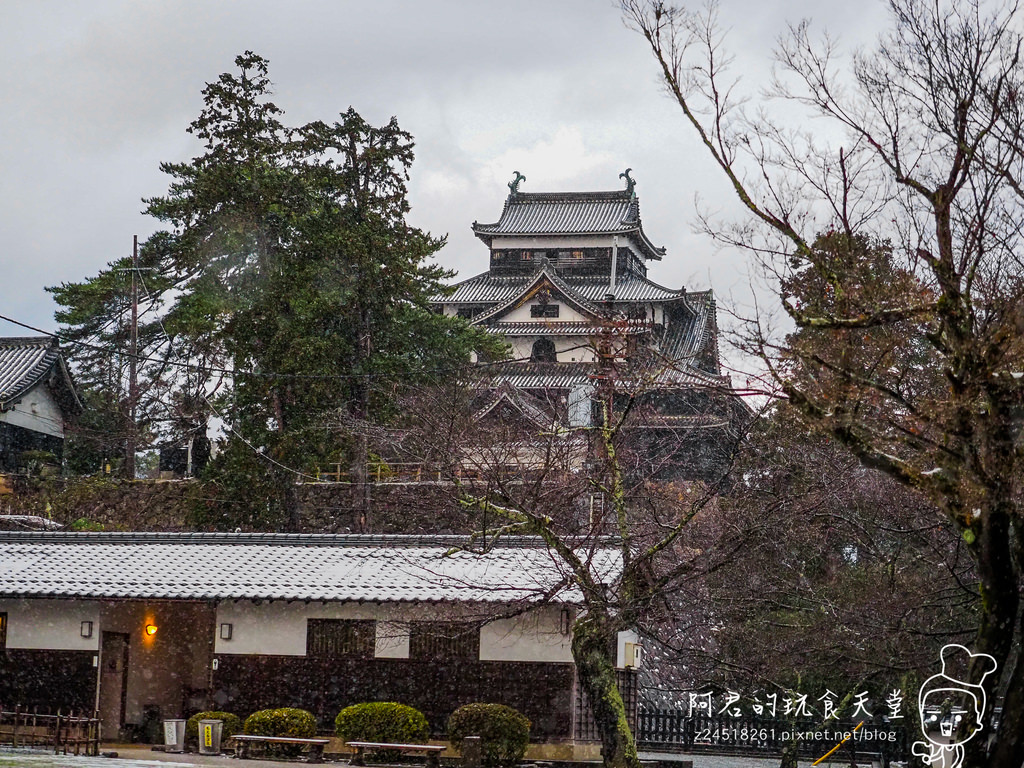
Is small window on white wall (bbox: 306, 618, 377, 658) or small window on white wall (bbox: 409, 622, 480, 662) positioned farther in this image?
small window on white wall (bbox: 306, 618, 377, 658)

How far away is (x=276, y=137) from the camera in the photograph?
124 feet

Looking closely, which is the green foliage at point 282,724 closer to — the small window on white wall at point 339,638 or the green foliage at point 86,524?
the small window on white wall at point 339,638

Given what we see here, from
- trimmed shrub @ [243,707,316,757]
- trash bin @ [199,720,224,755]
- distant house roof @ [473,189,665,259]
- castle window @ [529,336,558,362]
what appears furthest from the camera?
distant house roof @ [473,189,665,259]

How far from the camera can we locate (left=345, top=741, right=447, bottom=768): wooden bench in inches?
718

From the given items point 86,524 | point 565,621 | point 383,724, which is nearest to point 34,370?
point 86,524

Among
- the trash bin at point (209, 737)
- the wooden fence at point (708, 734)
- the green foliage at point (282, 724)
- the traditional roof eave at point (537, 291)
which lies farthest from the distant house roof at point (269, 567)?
the traditional roof eave at point (537, 291)

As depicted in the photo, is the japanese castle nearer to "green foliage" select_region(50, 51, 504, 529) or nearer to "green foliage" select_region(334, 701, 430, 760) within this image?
"green foliage" select_region(50, 51, 504, 529)

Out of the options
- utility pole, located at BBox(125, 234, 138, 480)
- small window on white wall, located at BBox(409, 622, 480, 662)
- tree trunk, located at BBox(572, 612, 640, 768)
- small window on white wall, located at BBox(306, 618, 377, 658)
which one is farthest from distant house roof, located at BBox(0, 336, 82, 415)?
tree trunk, located at BBox(572, 612, 640, 768)

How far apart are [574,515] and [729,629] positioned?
8058mm

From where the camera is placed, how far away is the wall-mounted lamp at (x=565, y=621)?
63.0 ft

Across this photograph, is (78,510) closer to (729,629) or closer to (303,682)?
(303,682)

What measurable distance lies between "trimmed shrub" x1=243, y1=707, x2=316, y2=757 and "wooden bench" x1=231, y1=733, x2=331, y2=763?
→ 0.15 meters

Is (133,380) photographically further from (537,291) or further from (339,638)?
(339,638)

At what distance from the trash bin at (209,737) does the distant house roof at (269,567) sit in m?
2.02
